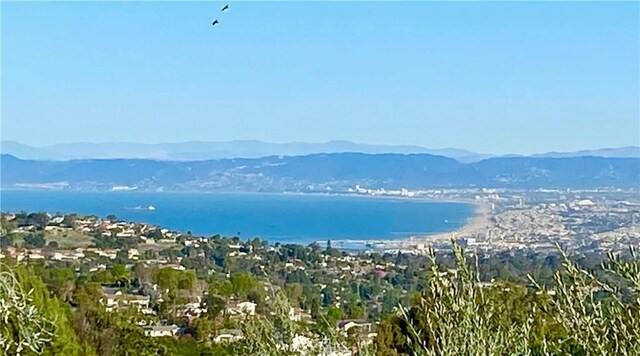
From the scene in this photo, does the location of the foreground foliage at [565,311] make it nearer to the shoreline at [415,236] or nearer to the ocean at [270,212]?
the shoreline at [415,236]

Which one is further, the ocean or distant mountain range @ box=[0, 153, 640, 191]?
distant mountain range @ box=[0, 153, 640, 191]

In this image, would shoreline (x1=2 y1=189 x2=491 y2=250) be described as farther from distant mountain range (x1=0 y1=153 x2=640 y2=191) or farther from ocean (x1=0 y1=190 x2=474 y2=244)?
distant mountain range (x1=0 y1=153 x2=640 y2=191)

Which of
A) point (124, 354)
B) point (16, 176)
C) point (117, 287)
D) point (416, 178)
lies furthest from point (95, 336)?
point (416, 178)

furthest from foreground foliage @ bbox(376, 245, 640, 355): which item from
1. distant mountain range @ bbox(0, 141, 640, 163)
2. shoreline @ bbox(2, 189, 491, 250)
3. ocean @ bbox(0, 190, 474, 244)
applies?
distant mountain range @ bbox(0, 141, 640, 163)

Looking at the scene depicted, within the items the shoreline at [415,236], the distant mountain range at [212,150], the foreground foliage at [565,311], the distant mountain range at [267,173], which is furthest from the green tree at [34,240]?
the distant mountain range at [212,150]

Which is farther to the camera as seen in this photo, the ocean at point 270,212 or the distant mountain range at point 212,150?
the distant mountain range at point 212,150

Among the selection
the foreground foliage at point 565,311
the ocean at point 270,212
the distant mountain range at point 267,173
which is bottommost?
the ocean at point 270,212

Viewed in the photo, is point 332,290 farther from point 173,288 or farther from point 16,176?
point 16,176
